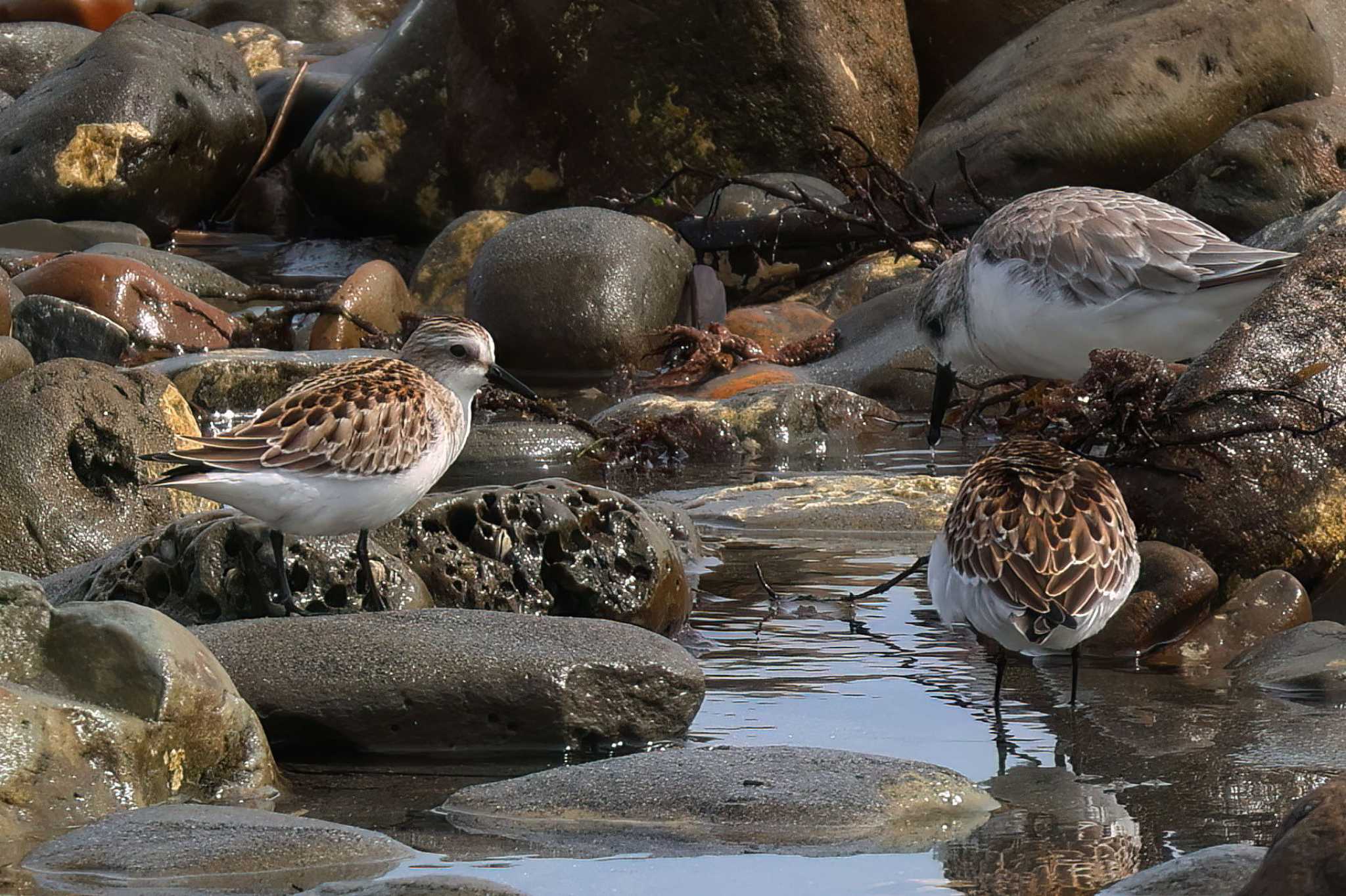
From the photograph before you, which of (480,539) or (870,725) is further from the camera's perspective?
(480,539)

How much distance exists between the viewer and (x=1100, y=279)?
27.7ft

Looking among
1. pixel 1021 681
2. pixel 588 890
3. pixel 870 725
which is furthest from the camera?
pixel 1021 681

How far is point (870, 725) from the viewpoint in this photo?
5.48 m

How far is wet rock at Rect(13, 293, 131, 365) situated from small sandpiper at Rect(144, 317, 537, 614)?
671cm

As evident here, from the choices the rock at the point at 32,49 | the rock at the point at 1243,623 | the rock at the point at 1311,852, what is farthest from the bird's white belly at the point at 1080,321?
the rock at the point at 32,49

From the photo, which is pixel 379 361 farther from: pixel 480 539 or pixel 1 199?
pixel 1 199

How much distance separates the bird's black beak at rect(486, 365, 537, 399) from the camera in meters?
7.13

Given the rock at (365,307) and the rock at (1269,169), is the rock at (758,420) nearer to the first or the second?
the rock at (365,307)

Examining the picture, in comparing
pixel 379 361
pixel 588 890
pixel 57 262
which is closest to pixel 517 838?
pixel 588 890

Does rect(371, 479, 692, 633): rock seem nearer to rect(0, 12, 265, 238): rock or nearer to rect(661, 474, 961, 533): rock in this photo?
rect(661, 474, 961, 533): rock

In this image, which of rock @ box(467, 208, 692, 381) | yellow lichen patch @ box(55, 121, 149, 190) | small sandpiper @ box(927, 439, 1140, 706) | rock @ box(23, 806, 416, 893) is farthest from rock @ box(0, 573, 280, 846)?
yellow lichen patch @ box(55, 121, 149, 190)

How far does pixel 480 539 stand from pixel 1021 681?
2.10m

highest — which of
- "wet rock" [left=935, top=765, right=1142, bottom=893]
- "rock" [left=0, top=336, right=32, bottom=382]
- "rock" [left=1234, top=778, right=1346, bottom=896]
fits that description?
"rock" [left=1234, top=778, right=1346, bottom=896]

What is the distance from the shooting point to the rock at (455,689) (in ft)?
17.5
